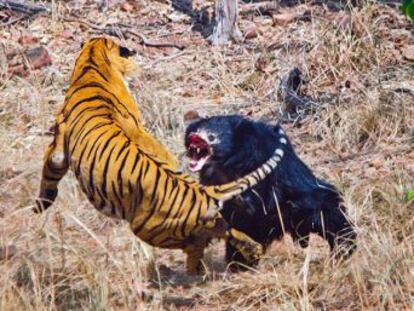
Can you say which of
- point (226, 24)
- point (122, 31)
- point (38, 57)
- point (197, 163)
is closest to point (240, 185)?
point (197, 163)

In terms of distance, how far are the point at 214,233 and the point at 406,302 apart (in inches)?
34.9

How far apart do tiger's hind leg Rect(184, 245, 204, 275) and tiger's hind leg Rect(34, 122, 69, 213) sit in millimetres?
688

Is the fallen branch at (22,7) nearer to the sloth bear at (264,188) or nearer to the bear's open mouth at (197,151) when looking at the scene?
the sloth bear at (264,188)

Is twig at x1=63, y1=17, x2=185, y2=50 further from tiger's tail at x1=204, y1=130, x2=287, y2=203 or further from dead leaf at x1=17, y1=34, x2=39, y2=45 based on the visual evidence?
tiger's tail at x1=204, y1=130, x2=287, y2=203

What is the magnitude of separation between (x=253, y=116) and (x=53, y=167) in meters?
3.01

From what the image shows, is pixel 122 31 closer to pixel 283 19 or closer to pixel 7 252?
pixel 283 19

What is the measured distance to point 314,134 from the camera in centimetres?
752

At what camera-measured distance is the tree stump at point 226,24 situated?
30.0 feet

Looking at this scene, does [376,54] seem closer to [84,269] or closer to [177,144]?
[177,144]

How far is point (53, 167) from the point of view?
5152 millimetres

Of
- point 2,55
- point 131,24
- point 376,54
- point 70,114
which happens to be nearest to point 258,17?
point 131,24

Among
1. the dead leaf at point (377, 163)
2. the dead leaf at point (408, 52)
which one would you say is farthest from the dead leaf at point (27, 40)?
the dead leaf at point (377, 163)

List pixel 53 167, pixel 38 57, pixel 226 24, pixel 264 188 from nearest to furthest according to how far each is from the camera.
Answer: pixel 53 167 → pixel 264 188 → pixel 38 57 → pixel 226 24

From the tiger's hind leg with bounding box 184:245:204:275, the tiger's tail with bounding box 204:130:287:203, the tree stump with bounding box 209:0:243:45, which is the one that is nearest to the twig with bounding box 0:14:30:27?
the tree stump with bounding box 209:0:243:45
